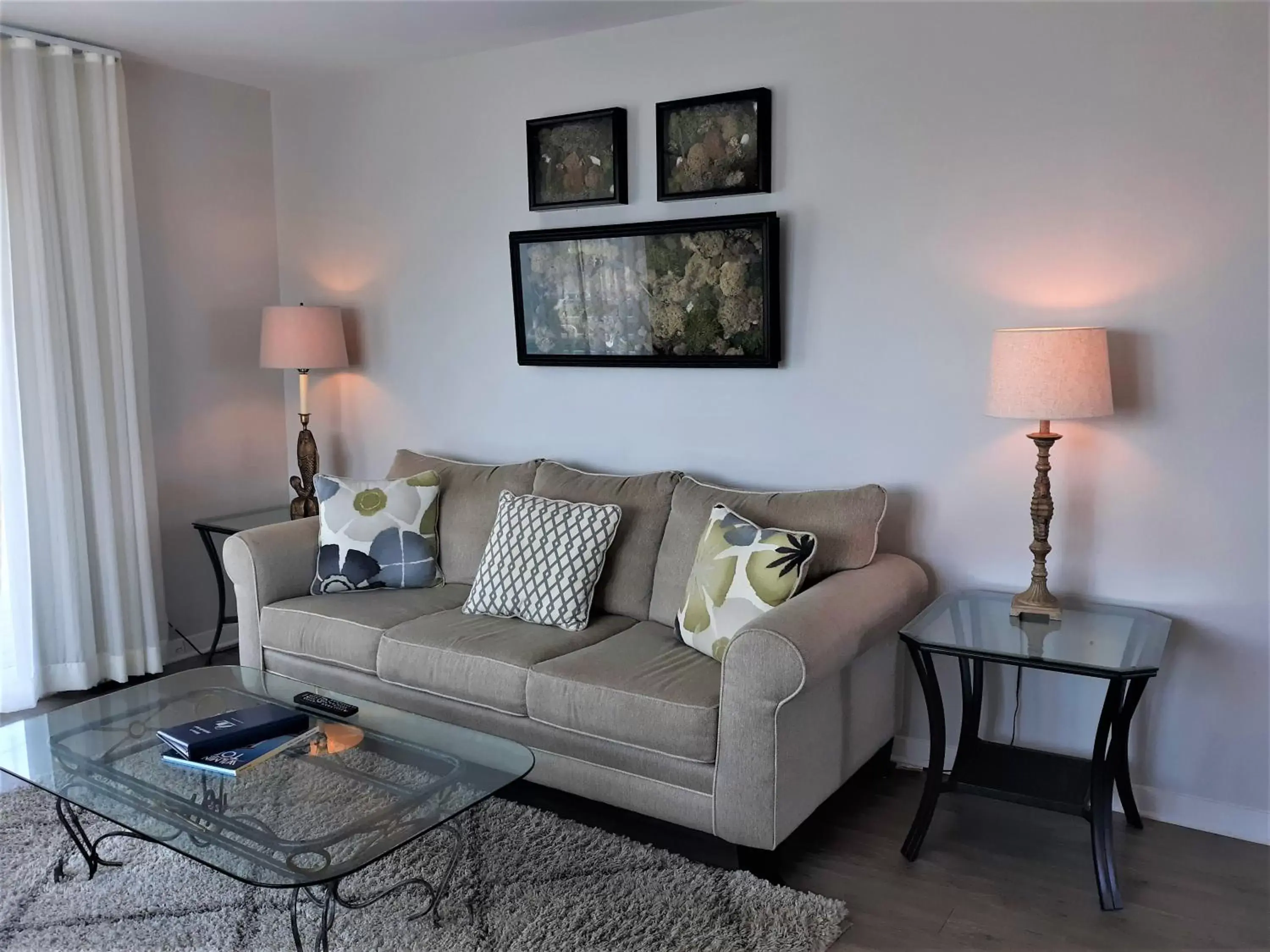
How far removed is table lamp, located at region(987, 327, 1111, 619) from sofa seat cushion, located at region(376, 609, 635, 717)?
4.32 feet

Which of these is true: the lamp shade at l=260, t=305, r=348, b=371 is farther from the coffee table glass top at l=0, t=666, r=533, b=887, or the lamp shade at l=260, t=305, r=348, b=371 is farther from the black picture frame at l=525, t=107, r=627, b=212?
the coffee table glass top at l=0, t=666, r=533, b=887

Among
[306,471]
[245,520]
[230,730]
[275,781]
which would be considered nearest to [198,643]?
[245,520]

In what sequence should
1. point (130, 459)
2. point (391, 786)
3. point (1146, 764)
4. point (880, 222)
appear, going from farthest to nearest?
point (130, 459)
point (880, 222)
point (1146, 764)
point (391, 786)

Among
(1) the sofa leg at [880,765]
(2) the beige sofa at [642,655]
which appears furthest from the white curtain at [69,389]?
(1) the sofa leg at [880,765]

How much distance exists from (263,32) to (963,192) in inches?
97.9

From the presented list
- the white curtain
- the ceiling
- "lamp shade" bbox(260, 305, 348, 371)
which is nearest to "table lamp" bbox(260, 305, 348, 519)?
"lamp shade" bbox(260, 305, 348, 371)

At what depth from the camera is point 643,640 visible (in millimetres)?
3023

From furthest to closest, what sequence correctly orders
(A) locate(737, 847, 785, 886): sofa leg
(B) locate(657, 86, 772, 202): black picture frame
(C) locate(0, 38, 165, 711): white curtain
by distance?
(C) locate(0, 38, 165, 711): white curtain
(B) locate(657, 86, 772, 202): black picture frame
(A) locate(737, 847, 785, 886): sofa leg

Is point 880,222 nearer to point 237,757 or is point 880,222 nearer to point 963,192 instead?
point 963,192

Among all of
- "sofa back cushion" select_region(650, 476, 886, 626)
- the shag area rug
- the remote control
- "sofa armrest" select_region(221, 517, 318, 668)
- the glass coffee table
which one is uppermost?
"sofa back cushion" select_region(650, 476, 886, 626)

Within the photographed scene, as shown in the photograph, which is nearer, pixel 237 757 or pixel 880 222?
pixel 237 757

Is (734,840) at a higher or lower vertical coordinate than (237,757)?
lower

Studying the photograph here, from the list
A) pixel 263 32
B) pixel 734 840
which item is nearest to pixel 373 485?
pixel 263 32

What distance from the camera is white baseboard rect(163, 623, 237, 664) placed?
170 inches
